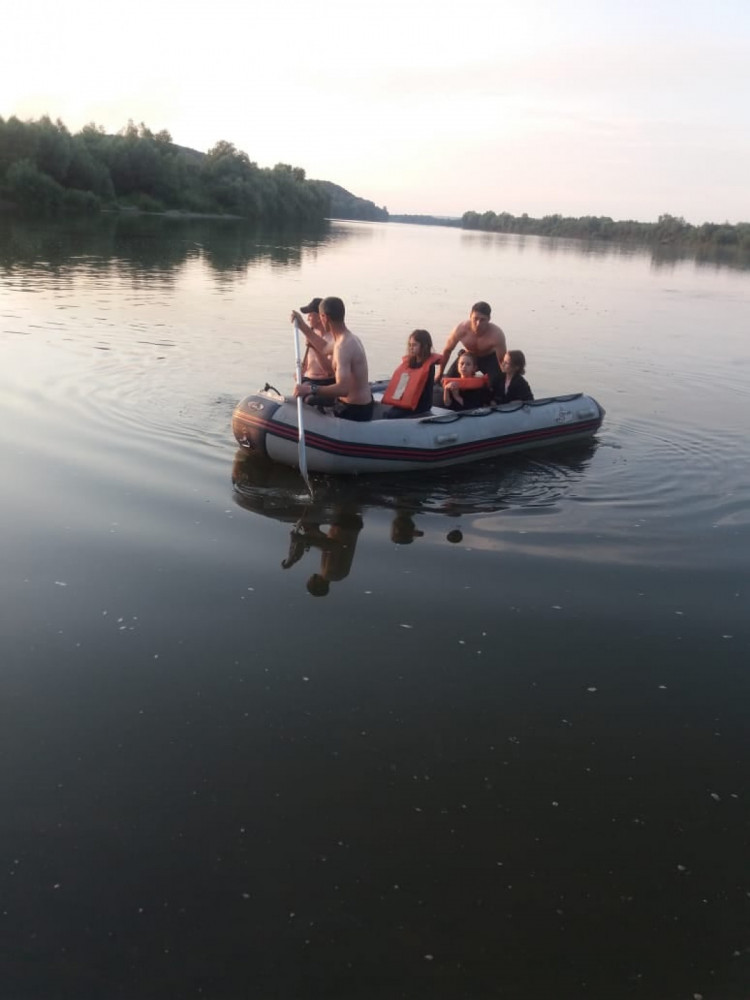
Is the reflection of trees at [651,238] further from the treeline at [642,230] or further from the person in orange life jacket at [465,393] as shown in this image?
the person in orange life jacket at [465,393]

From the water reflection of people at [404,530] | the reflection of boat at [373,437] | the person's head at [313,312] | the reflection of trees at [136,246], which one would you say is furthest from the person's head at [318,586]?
the reflection of trees at [136,246]

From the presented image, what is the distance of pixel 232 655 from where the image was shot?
441 centimetres

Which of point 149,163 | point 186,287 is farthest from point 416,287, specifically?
point 149,163

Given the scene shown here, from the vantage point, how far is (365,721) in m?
3.95

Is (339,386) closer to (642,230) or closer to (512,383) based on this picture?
(512,383)

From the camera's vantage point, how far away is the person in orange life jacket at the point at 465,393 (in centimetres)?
902

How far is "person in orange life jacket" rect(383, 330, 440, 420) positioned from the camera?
8.02 m

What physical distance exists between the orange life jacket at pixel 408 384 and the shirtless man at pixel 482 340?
1.00 meters

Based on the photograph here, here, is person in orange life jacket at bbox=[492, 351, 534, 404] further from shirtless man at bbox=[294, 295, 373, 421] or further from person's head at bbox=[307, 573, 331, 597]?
person's head at bbox=[307, 573, 331, 597]

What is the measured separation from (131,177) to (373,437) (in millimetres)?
52553

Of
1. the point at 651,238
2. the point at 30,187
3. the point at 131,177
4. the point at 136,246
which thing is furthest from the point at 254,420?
the point at 651,238

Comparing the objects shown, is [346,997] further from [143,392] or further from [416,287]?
[416,287]

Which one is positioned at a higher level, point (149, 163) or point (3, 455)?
point (149, 163)

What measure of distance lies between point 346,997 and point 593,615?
300cm
